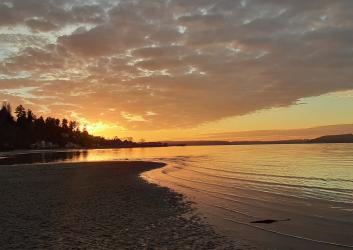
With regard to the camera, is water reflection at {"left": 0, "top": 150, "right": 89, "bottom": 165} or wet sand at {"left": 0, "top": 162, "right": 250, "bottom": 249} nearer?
wet sand at {"left": 0, "top": 162, "right": 250, "bottom": 249}

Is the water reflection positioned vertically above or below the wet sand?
above

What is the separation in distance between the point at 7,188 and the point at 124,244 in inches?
849

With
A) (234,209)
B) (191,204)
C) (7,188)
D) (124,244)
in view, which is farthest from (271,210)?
(7,188)

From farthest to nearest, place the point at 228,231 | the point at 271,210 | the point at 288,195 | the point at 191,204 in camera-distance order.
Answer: the point at 288,195, the point at 191,204, the point at 271,210, the point at 228,231

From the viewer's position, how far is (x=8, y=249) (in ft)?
42.0

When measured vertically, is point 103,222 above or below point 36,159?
below

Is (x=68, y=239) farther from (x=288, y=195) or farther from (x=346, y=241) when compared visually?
(x=288, y=195)

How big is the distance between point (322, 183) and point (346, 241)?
2023 cm

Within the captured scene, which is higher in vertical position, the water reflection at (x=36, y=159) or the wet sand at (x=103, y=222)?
the water reflection at (x=36, y=159)

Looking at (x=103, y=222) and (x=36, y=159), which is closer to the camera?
(x=103, y=222)

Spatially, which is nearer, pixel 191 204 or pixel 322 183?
pixel 191 204

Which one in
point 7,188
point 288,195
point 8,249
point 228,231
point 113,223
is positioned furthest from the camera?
point 7,188

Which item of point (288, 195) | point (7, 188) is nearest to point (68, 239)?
point (288, 195)

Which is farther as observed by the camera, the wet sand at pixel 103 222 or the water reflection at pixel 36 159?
the water reflection at pixel 36 159
